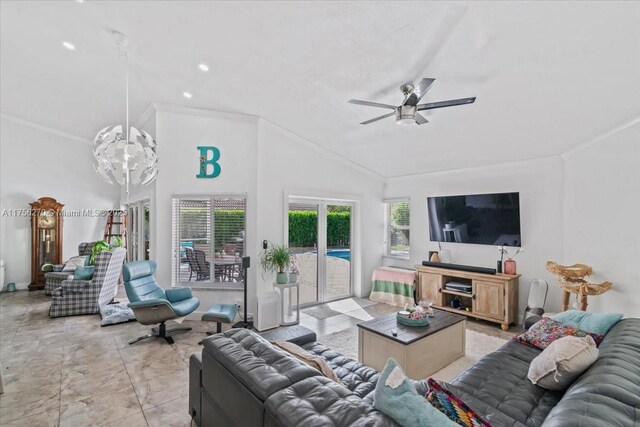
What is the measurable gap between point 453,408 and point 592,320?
7.00 feet

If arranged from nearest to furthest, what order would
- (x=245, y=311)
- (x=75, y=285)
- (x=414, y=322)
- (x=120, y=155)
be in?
(x=120, y=155), (x=414, y=322), (x=245, y=311), (x=75, y=285)

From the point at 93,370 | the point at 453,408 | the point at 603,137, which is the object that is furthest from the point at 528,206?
the point at 93,370

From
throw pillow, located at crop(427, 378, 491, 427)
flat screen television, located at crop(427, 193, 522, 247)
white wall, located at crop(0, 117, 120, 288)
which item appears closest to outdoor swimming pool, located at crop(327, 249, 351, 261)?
flat screen television, located at crop(427, 193, 522, 247)

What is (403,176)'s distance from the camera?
20.3 ft

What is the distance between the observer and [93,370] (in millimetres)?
3232

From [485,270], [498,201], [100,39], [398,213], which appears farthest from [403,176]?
[100,39]

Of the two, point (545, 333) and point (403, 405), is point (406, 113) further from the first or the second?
point (403, 405)

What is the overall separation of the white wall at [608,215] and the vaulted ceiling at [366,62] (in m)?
0.27

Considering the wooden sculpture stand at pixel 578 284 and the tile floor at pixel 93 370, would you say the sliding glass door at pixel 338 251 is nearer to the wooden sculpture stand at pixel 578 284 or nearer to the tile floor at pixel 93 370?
the tile floor at pixel 93 370

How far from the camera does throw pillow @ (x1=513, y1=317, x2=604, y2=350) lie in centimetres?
255

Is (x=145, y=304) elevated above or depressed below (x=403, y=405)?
below

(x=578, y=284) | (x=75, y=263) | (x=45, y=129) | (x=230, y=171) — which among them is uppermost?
(x=45, y=129)

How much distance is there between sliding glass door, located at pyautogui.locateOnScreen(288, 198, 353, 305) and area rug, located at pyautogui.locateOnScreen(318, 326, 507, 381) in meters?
1.45

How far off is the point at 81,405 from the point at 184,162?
342cm
